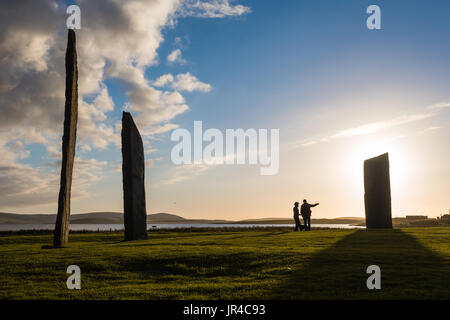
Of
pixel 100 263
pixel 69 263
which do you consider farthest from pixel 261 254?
pixel 69 263

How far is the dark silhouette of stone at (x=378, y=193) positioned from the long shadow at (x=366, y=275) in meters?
11.7

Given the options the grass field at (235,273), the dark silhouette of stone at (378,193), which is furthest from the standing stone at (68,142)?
the dark silhouette of stone at (378,193)

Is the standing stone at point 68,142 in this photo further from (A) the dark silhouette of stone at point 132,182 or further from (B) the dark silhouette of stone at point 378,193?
(B) the dark silhouette of stone at point 378,193

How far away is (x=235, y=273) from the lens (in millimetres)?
11289

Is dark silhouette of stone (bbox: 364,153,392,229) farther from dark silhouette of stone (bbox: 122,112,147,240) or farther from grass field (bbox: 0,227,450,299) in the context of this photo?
dark silhouette of stone (bbox: 122,112,147,240)

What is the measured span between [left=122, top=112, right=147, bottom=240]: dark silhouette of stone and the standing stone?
9.32ft

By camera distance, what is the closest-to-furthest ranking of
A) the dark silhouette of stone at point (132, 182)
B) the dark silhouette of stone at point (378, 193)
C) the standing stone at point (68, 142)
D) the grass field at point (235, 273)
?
the grass field at point (235, 273)
the standing stone at point (68, 142)
the dark silhouette of stone at point (132, 182)
the dark silhouette of stone at point (378, 193)

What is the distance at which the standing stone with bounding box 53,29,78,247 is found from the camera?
1836 cm

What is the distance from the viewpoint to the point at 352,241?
57.6 ft

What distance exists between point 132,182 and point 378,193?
16.1m

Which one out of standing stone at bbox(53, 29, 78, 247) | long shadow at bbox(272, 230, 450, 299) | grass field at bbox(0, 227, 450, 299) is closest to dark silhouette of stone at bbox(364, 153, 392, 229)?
grass field at bbox(0, 227, 450, 299)

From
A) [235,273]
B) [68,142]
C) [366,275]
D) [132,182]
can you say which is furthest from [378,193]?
[68,142]

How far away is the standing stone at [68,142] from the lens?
18359 millimetres

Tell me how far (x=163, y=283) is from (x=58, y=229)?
10.1 meters
